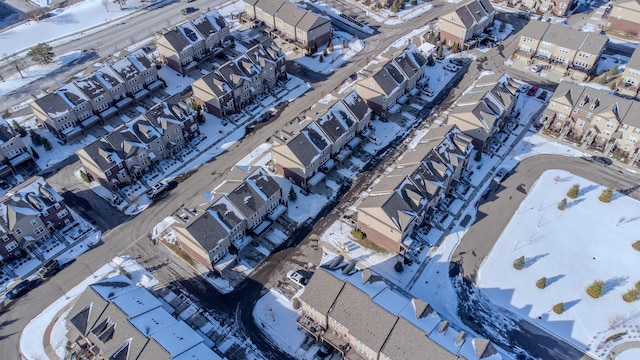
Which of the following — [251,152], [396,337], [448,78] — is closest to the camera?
[396,337]

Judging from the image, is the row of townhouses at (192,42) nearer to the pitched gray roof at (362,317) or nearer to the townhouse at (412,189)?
the townhouse at (412,189)

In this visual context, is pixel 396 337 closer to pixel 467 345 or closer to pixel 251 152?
pixel 467 345

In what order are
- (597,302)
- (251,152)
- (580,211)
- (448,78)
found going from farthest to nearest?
(448,78) → (251,152) → (580,211) → (597,302)

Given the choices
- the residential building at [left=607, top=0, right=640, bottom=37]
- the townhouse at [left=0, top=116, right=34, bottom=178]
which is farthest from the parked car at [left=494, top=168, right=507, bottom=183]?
the townhouse at [left=0, top=116, right=34, bottom=178]

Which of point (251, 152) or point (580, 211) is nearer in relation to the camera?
point (580, 211)

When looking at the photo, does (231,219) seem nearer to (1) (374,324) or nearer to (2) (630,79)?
(1) (374,324)

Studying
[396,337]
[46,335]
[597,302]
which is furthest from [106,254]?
[597,302]

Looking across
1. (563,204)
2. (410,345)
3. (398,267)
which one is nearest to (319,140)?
(398,267)
